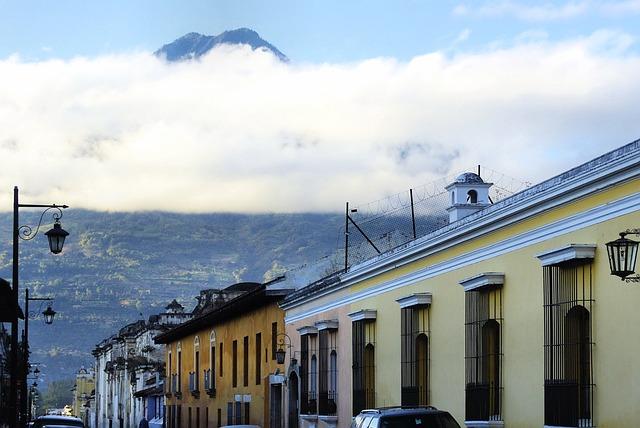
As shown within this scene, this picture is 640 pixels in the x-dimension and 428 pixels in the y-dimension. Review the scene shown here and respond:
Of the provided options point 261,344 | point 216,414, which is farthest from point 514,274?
point 216,414

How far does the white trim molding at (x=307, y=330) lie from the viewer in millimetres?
33875

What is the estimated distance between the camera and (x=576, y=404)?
1745cm

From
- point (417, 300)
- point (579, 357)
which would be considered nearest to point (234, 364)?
point (417, 300)

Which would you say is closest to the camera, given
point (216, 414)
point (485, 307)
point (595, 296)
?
point (595, 296)

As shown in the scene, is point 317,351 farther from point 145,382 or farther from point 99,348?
point 99,348

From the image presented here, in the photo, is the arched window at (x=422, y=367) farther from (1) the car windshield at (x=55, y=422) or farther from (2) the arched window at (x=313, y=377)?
(1) the car windshield at (x=55, y=422)

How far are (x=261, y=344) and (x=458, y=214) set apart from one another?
18.3m

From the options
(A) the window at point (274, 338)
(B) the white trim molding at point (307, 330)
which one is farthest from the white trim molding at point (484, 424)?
(A) the window at point (274, 338)

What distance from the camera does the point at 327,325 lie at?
32.2m

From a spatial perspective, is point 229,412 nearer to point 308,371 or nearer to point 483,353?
point 308,371

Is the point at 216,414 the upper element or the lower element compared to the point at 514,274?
lower

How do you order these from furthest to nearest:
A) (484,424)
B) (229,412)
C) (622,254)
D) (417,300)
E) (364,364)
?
(229,412) → (364,364) → (417,300) → (484,424) → (622,254)

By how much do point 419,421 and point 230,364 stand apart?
2811cm

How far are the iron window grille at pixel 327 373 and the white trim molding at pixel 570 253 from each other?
14247 mm
